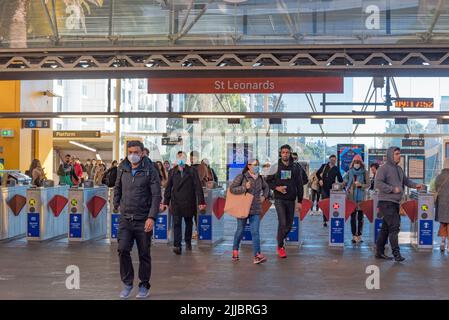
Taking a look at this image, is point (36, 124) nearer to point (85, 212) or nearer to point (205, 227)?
point (85, 212)

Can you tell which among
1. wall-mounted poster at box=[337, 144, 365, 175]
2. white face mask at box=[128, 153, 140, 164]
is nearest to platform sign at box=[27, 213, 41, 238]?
white face mask at box=[128, 153, 140, 164]

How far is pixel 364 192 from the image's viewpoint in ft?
50.3

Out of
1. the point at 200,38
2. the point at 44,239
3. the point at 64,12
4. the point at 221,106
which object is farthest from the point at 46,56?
the point at 221,106

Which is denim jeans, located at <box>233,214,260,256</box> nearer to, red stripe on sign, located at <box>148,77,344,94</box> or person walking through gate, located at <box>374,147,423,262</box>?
person walking through gate, located at <box>374,147,423,262</box>

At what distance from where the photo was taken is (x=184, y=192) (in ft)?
44.0

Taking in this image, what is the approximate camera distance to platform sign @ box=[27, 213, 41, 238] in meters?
15.2

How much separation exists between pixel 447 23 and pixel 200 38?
428 centimetres

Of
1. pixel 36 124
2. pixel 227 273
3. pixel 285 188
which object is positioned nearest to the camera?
pixel 227 273

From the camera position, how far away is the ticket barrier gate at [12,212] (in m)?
15.2

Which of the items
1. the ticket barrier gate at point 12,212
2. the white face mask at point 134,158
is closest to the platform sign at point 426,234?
the white face mask at point 134,158

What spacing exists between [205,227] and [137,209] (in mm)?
5886

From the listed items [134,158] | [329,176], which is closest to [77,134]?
[329,176]
